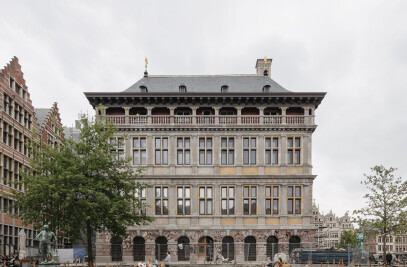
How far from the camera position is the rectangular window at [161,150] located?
47919 mm

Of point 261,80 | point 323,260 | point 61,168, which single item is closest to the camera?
point 61,168

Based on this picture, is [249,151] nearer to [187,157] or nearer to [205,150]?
[205,150]

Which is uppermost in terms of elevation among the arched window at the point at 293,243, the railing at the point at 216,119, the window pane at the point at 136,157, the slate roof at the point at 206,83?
the slate roof at the point at 206,83

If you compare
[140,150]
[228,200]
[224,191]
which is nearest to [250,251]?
[228,200]

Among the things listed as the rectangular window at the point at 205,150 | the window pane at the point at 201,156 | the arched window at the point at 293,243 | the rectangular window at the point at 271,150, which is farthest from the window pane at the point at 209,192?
the arched window at the point at 293,243

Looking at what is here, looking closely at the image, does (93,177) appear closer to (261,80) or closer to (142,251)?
(142,251)

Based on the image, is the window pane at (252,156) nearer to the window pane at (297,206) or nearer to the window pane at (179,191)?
the window pane at (297,206)

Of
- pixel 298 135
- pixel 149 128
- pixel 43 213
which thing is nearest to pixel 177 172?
pixel 149 128

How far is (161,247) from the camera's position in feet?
153

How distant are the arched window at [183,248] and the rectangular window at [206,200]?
283 cm

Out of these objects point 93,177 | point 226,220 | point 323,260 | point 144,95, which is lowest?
point 323,260

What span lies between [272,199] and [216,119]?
29.5 ft

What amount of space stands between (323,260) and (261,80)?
64.9 feet

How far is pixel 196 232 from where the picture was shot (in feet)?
153
